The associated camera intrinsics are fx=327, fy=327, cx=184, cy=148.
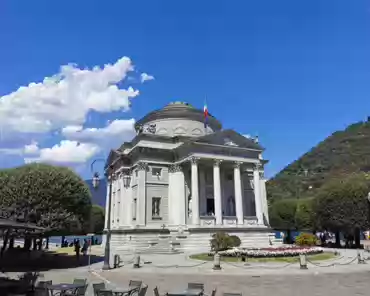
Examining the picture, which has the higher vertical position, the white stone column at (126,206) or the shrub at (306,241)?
the white stone column at (126,206)

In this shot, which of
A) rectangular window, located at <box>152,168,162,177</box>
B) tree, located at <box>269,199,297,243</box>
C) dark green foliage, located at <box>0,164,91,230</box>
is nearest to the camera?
dark green foliage, located at <box>0,164,91,230</box>

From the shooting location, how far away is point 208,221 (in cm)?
3812

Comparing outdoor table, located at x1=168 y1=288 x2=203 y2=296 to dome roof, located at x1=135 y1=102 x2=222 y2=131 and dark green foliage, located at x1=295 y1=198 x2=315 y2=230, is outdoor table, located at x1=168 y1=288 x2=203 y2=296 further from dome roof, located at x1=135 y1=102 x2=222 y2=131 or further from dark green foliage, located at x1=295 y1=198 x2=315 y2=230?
dark green foliage, located at x1=295 y1=198 x2=315 y2=230

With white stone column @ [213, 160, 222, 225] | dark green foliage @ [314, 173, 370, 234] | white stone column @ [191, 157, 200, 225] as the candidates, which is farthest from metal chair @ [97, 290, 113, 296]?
dark green foliage @ [314, 173, 370, 234]

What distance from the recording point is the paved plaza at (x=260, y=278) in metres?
15.0

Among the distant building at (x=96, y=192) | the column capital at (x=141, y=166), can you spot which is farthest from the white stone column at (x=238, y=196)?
the distant building at (x=96, y=192)

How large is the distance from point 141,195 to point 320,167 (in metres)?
149

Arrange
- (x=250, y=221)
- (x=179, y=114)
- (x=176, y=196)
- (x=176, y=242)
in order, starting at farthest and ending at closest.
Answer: (x=179, y=114)
(x=176, y=196)
(x=250, y=221)
(x=176, y=242)

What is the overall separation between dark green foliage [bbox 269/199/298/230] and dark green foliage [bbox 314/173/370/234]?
14.8 meters

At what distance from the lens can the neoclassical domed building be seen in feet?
126

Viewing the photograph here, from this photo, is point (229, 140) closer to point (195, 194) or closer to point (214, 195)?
point (214, 195)

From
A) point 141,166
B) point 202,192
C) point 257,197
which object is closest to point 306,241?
point 257,197

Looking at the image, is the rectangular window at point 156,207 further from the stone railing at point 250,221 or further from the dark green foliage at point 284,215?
the dark green foliage at point 284,215

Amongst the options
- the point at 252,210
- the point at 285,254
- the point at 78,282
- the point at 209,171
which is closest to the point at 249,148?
the point at 209,171
